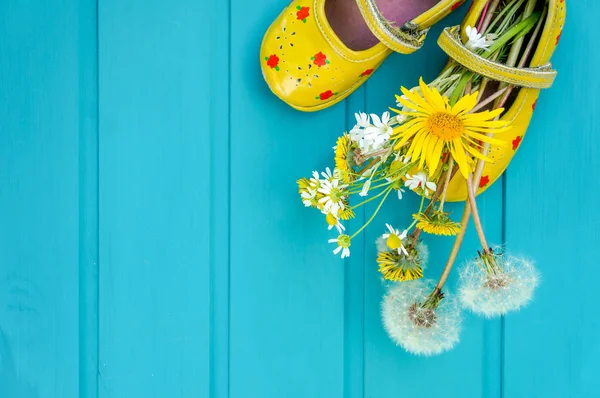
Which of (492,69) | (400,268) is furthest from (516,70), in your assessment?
(400,268)

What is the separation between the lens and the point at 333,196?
24.5 inches

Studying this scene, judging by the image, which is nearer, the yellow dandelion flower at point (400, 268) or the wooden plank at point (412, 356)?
the yellow dandelion flower at point (400, 268)

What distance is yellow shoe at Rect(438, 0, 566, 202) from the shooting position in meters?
0.58

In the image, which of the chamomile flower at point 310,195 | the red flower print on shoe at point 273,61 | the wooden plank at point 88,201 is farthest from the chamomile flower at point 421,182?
the wooden plank at point 88,201

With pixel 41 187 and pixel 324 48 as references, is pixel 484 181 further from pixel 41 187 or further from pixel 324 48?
pixel 41 187

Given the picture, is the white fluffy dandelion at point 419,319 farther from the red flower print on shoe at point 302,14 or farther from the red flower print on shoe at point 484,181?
the red flower print on shoe at point 302,14

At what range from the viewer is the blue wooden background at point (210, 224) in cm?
72

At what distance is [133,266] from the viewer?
0.74m

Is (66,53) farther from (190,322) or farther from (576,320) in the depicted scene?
(576,320)

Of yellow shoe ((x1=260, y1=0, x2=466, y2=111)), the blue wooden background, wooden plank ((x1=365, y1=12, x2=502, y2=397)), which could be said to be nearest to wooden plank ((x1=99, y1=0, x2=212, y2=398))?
the blue wooden background

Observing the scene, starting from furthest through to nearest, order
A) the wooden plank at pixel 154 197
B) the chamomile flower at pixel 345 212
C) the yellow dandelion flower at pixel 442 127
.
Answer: the wooden plank at pixel 154 197
the chamomile flower at pixel 345 212
the yellow dandelion flower at pixel 442 127

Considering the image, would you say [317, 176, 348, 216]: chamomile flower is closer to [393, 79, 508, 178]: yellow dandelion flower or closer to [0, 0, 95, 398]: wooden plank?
[393, 79, 508, 178]: yellow dandelion flower

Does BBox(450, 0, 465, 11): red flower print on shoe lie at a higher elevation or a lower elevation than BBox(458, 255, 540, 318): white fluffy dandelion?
higher

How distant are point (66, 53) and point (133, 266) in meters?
0.28
